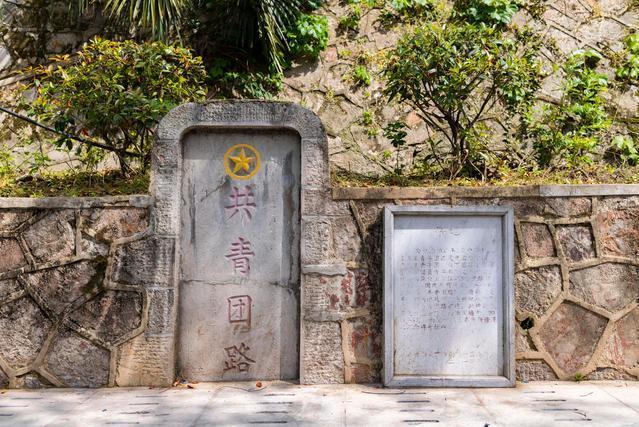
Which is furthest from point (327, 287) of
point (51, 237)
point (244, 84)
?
point (244, 84)

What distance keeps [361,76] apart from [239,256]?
11.6ft

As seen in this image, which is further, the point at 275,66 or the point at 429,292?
the point at 275,66

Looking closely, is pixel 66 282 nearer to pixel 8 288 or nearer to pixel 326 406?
pixel 8 288

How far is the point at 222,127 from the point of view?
417 cm

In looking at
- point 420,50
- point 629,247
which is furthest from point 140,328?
point 629,247

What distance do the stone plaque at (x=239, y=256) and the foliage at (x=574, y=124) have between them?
2.37 meters

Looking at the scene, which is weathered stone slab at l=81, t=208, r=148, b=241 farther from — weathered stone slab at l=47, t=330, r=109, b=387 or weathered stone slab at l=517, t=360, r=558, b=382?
weathered stone slab at l=517, t=360, r=558, b=382

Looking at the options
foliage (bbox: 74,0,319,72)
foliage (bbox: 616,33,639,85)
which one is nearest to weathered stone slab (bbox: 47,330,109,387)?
foliage (bbox: 74,0,319,72)

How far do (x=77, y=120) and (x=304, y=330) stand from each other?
2631 millimetres

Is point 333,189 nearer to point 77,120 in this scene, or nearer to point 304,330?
point 304,330

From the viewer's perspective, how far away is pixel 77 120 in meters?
4.84

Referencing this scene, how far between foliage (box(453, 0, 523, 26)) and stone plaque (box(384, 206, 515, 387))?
3669mm

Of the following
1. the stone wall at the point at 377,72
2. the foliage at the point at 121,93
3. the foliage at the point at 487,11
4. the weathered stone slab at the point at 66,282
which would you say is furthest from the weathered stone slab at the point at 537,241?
the foliage at the point at 487,11

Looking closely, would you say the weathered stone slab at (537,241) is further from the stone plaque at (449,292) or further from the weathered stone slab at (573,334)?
the weathered stone slab at (573,334)
